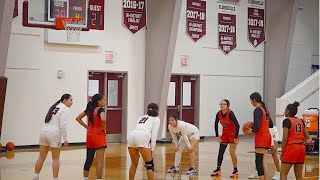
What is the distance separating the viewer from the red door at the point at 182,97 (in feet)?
99.1

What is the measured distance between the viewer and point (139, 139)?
1354cm

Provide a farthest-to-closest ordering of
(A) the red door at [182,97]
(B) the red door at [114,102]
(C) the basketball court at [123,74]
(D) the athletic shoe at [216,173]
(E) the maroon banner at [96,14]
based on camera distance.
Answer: (A) the red door at [182,97] < (B) the red door at [114,102] < (E) the maroon banner at [96,14] < (C) the basketball court at [123,74] < (D) the athletic shoe at [216,173]

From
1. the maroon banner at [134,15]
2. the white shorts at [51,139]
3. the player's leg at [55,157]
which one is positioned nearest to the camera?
the white shorts at [51,139]

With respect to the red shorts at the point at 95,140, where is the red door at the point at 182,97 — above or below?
above

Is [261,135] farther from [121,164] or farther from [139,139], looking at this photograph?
[121,164]

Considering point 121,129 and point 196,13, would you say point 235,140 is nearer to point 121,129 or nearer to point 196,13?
point 121,129

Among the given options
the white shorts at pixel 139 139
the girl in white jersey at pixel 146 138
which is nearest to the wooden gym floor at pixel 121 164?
the girl in white jersey at pixel 146 138

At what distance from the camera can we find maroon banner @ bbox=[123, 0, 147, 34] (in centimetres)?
2780

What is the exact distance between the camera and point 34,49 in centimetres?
2484

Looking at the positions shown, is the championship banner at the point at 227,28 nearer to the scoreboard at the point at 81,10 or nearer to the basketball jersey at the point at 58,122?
the scoreboard at the point at 81,10

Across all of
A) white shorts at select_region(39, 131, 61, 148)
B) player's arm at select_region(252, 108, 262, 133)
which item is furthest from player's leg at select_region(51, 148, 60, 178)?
player's arm at select_region(252, 108, 262, 133)

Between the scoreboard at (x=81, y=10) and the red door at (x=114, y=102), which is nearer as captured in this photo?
the scoreboard at (x=81, y=10)

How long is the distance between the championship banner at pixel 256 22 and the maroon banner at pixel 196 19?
10.4 ft

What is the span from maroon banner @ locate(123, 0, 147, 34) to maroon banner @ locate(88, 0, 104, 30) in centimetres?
116
